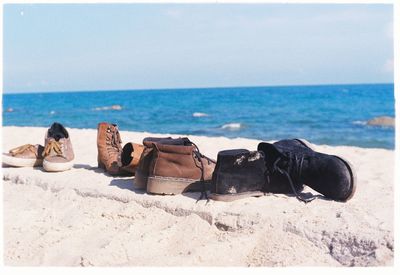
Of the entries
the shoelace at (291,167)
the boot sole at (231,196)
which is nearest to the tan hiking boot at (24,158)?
the boot sole at (231,196)

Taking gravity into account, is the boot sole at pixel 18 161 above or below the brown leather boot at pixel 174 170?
below

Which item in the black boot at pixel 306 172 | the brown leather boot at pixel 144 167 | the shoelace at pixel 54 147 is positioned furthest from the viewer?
the shoelace at pixel 54 147

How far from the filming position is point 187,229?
3.06 meters

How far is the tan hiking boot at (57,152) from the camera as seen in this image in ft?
14.5

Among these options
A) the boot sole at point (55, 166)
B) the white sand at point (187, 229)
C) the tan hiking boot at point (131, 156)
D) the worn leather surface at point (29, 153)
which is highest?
the tan hiking boot at point (131, 156)

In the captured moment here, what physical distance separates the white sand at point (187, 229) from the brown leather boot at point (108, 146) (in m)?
0.44

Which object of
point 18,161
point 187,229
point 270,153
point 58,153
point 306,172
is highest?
point 270,153

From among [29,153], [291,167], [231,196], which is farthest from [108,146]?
[291,167]

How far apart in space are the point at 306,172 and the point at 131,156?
1551 mm

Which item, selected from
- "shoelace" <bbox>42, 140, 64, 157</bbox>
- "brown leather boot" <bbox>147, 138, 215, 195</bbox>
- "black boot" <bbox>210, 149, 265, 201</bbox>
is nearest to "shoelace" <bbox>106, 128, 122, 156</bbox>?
"shoelace" <bbox>42, 140, 64, 157</bbox>

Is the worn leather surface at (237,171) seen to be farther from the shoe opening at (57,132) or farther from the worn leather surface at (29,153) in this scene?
the worn leather surface at (29,153)

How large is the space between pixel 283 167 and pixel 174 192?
2.76 ft

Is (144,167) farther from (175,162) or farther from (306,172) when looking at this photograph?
(306,172)

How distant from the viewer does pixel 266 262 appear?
2674 mm
